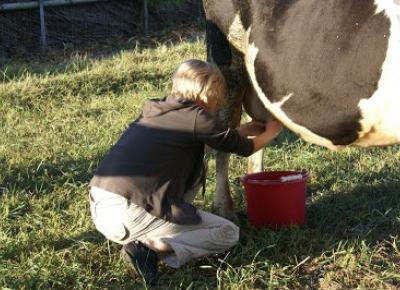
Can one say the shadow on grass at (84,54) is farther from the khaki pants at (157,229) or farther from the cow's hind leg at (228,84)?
the khaki pants at (157,229)

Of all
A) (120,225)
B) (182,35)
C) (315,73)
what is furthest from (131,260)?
(182,35)

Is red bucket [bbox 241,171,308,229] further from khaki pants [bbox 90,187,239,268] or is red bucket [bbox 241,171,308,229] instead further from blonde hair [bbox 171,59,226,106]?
blonde hair [bbox 171,59,226,106]

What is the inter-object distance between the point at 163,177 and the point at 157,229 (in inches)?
10.0

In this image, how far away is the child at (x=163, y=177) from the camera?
134 inches

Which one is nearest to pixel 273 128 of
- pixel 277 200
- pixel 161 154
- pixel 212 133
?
pixel 277 200

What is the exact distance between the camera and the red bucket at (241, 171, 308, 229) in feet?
13.0

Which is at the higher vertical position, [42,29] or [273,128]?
[42,29]

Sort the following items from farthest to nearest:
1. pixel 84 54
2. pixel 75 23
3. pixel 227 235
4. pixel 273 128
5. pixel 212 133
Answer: pixel 75 23
pixel 84 54
pixel 273 128
pixel 227 235
pixel 212 133

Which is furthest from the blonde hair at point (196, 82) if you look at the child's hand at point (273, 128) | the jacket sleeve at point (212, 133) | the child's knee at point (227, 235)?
the child's knee at point (227, 235)

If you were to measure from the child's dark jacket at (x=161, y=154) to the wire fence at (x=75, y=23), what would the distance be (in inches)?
307

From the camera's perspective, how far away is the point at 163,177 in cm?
345

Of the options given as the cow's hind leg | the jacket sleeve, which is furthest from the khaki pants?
the cow's hind leg

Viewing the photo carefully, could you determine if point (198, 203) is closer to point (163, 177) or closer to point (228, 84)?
point (228, 84)

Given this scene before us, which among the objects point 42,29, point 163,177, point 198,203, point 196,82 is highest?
point 42,29
